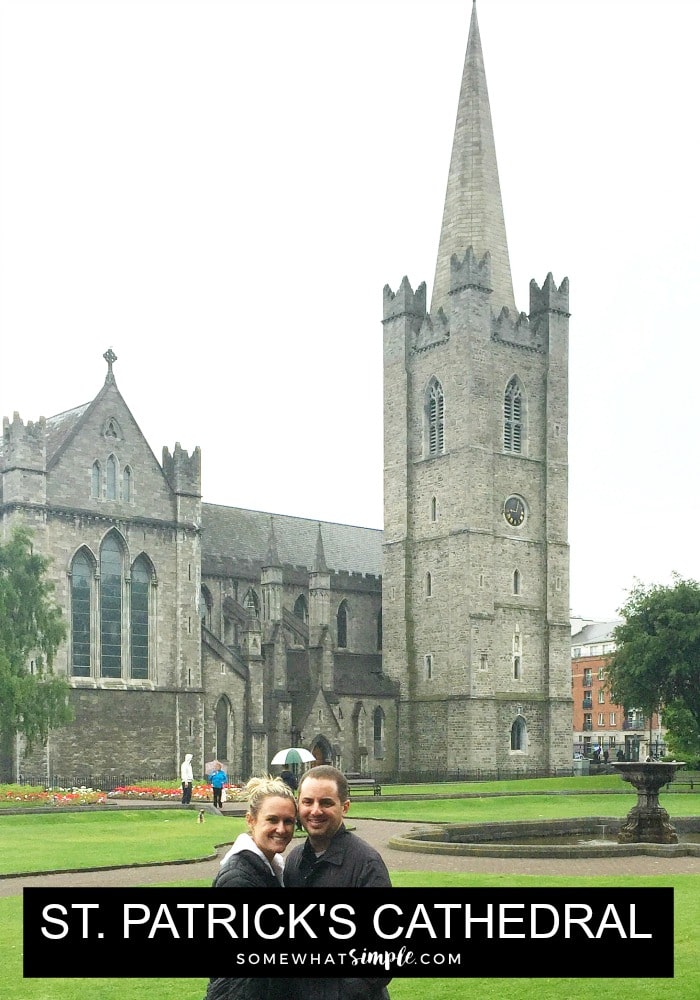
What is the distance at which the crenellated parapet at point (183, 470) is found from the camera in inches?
2436

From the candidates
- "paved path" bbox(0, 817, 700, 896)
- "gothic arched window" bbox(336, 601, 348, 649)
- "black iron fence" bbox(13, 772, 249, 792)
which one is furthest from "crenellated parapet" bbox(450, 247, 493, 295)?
"paved path" bbox(0, 817, 700, 896)

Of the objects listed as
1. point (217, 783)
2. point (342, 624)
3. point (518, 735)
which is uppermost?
point (342, 624)

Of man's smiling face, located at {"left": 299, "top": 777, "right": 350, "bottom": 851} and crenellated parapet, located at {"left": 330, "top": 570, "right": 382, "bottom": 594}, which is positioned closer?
man's smiling face, located at {"left": 299, "top": 777, "right": 350, "bottom": 851}

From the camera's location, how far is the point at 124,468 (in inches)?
2370

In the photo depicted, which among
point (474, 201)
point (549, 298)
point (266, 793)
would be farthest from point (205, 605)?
point (266, 793)

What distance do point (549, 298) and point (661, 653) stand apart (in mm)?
22358

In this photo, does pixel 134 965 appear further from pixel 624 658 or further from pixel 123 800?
pixel 624 658

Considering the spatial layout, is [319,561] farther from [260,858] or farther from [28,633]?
[260,858]

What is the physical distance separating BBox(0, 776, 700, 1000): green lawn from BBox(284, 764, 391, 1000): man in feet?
4.01

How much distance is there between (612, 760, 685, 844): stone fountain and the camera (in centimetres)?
2894

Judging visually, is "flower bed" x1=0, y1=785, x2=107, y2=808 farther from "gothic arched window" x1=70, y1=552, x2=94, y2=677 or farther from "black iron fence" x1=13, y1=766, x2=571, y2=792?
"gothic arched window" x1=70, y1=552, x2=94, y2=677

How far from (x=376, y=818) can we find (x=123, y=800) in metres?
14.1

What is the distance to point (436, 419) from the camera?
74.1 m

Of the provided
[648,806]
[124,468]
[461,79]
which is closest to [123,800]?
[124,468]
